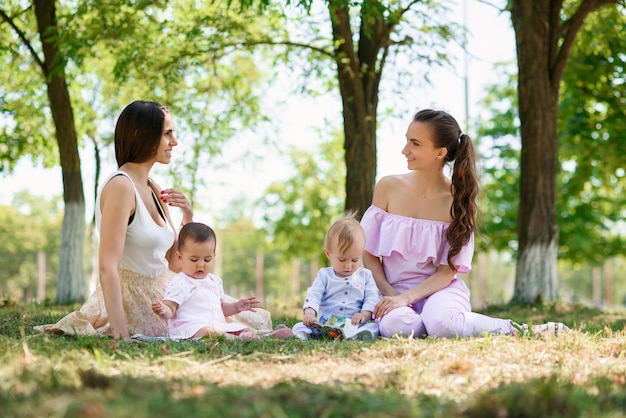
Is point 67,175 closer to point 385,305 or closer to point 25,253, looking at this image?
point 385,305

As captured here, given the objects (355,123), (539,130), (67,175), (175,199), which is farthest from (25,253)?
(175,199)

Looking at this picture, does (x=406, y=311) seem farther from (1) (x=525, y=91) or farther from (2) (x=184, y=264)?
(1) (x=525, y=91)

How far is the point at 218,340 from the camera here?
169 inches

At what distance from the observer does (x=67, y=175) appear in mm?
10352

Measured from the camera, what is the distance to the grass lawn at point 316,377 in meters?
2.53

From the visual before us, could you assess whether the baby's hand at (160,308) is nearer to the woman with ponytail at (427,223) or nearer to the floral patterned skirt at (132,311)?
the floral patterned skirt at (132,311)

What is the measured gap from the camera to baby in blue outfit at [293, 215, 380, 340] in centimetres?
480

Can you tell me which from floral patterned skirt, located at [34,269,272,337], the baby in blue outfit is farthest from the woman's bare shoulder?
floral patterned skirt, located at [34,269,272,337]

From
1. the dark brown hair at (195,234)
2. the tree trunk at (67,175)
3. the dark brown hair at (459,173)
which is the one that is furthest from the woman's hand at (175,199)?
the tree trunk at (67,175)

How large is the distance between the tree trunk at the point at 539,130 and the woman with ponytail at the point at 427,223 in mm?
4675

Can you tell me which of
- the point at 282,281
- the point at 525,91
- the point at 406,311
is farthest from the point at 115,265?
the point at 282,281

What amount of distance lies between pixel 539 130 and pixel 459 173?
16.0 feet

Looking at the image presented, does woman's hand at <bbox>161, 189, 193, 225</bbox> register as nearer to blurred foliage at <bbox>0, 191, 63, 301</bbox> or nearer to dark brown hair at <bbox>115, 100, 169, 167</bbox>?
dark brown hair at <bbox>115, 100, 169, 167</bbox>

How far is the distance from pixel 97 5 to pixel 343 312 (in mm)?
6514
